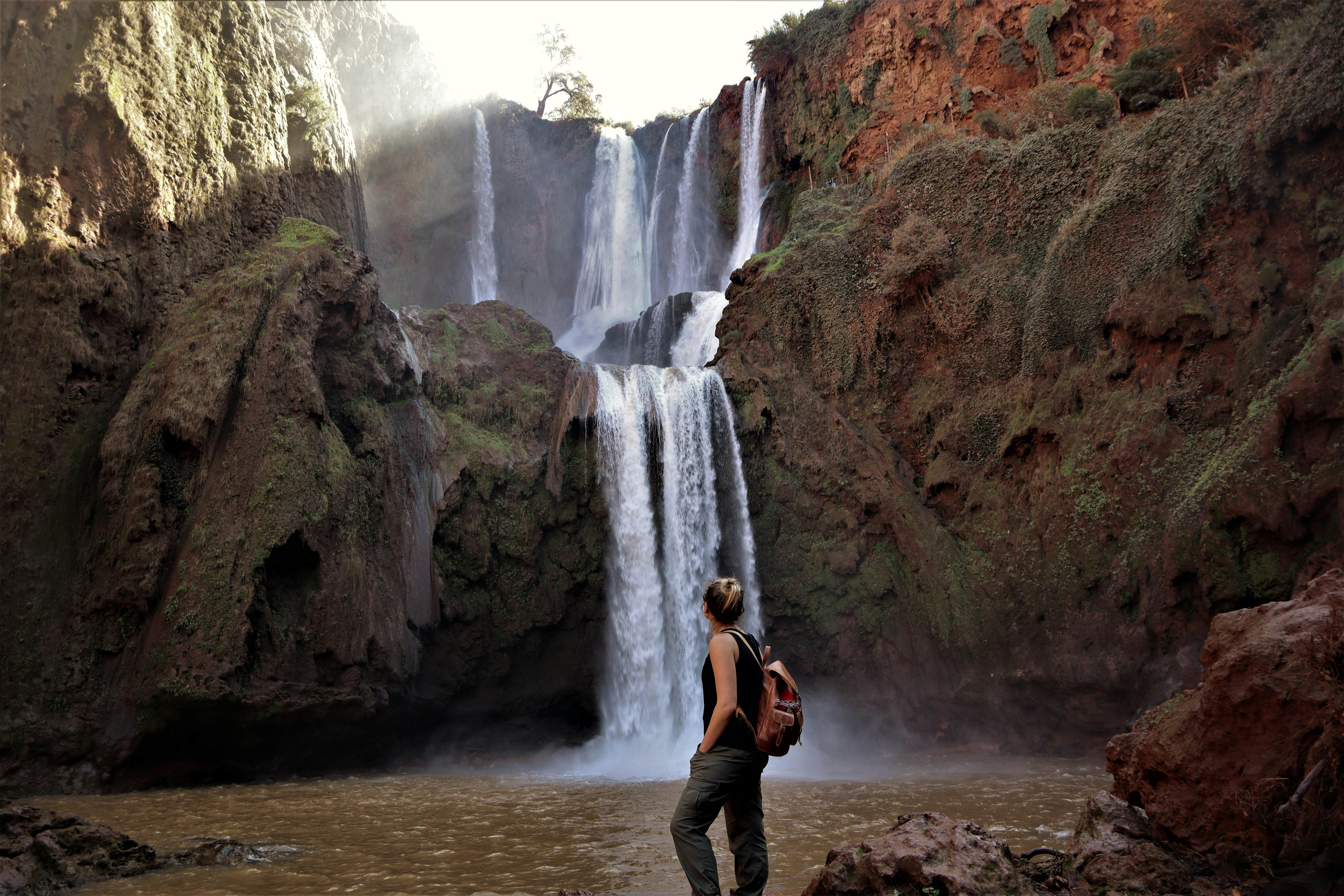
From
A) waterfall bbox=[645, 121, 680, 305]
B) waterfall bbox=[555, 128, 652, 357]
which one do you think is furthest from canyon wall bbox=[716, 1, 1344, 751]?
waterfall bbox=[555, 128, 652, 357]

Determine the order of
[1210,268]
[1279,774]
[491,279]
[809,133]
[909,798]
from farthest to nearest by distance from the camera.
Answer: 1. [491,279]
2. [809,133]
3. [1210,268]
4. [909,798]
5. [1279,774]

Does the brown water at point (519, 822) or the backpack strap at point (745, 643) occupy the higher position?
the backpack strap at point (745, 643)

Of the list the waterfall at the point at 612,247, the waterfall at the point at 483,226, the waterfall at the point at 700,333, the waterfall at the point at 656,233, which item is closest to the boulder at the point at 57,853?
the waterfall at the point at 700,333

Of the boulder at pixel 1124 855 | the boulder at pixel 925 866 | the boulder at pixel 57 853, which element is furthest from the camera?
the boulder at pixel 57 853

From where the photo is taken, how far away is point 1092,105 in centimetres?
1677

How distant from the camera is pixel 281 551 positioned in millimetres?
12648

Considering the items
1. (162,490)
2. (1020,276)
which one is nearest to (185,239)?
(162,490)

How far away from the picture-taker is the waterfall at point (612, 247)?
32062 millimetres

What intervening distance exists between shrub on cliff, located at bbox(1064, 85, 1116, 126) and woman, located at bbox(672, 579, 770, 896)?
16.6 meters

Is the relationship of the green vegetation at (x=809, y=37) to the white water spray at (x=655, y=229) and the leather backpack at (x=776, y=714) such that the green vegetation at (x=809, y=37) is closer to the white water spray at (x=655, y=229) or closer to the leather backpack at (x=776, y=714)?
the white water spray at (x=655, y=229)

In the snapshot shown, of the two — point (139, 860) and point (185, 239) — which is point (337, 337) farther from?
point (139, 860)

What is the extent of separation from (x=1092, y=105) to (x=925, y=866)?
16.9 m

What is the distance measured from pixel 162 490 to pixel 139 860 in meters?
7.10

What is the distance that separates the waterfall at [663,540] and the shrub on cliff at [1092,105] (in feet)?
29.9
